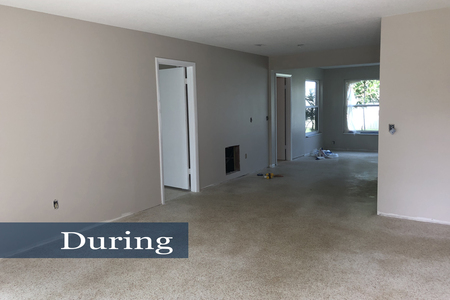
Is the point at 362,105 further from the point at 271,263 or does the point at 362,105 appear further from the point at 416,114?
the point at 271,263

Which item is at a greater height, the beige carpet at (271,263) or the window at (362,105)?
the window at (362,105)

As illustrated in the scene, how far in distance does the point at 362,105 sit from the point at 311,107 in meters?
1.43

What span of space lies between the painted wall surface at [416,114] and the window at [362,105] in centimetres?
608

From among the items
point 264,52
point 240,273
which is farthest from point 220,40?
point 240,273

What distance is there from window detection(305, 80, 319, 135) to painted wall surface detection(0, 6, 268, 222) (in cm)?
469

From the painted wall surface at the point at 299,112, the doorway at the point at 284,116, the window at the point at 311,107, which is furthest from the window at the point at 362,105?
the doorway at the point at 284,116

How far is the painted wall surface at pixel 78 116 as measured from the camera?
132 inches

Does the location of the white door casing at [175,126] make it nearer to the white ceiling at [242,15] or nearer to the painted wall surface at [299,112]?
the white ceiling at [242,15]

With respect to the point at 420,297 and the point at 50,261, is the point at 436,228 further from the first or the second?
the point at 50,261

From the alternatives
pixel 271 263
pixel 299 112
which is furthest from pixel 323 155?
pixel 271 263

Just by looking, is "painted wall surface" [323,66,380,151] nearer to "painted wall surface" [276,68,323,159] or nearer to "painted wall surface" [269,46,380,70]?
"painted wall surface" [276,68,323,159]

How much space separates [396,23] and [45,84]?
3.79 m

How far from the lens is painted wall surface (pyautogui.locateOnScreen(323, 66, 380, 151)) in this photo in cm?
984

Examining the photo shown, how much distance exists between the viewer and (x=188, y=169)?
5.62 meters
